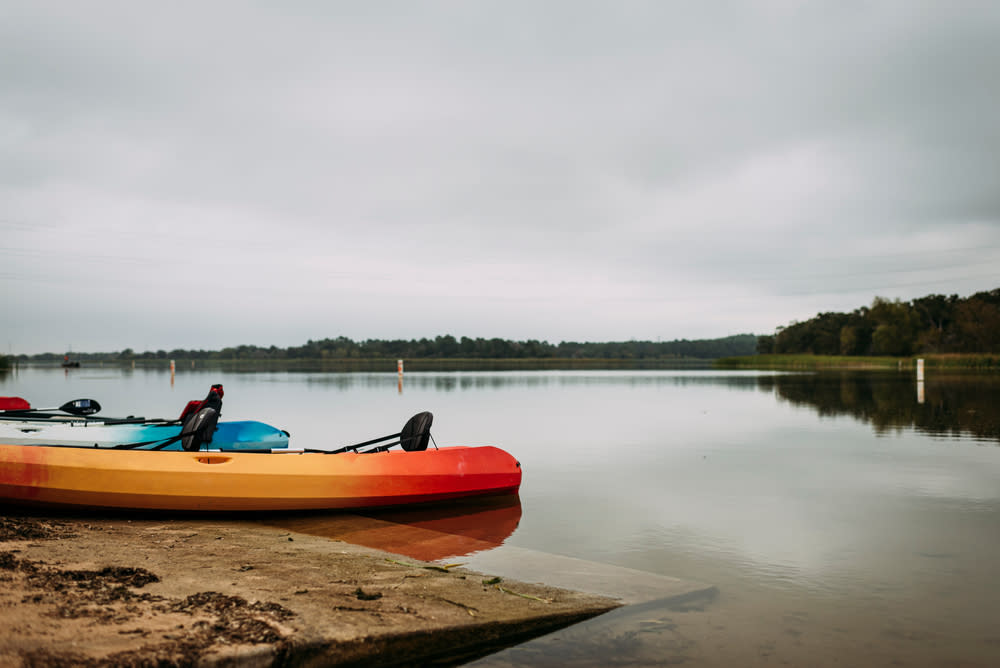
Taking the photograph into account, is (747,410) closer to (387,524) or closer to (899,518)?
(899,518)

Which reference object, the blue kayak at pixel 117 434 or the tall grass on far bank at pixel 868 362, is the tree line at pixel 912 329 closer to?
the tall grass on far bank at pixel 868 362

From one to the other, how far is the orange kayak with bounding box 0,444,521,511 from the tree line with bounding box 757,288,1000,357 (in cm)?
8532

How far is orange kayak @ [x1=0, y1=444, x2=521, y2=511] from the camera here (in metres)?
7.32

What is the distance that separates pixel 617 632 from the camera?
14.0 ft

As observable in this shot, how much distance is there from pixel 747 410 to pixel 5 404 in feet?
64.7

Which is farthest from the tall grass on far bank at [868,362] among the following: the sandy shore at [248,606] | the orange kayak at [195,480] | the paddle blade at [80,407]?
the sandy shore at [248,606]

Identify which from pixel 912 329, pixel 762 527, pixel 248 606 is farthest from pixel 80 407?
pixel 912 329

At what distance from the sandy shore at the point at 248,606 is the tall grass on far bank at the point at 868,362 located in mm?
62501

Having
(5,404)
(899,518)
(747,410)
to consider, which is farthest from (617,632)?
(747,410)

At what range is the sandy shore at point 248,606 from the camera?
11.5 ft

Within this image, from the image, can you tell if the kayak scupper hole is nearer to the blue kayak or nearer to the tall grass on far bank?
the blue kayak

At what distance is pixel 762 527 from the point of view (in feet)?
24.2

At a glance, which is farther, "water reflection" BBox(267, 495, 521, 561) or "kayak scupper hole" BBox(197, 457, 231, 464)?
"kayak scupper hole" BBox(197, 457, 231, 464)

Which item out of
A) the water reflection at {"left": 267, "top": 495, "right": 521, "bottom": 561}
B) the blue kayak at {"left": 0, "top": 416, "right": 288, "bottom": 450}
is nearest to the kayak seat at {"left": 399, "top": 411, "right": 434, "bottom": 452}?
the water reflection at {"left": 267, "top": 495, "right": 521, "bottom": 561}
